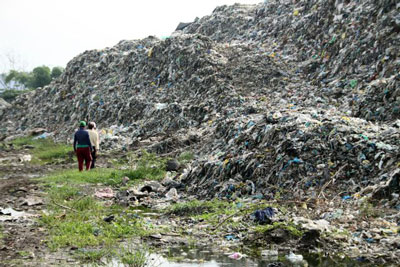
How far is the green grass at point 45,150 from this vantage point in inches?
442

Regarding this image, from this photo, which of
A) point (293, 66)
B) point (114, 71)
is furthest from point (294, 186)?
point (114, 71)

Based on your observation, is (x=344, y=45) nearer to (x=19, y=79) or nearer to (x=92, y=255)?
(x=92, y=255)

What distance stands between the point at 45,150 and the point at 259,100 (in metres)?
6.75

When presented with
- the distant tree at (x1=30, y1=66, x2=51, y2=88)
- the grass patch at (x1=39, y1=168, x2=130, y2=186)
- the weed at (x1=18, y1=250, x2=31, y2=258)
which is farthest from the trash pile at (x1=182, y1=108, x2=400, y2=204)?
the distant tree at (x1=30, y1=66, x2=51, y2=88)

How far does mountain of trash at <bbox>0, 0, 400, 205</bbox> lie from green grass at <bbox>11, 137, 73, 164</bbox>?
2.98 feet

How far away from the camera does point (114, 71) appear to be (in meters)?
16.6

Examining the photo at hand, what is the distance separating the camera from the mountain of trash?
19.1 feet

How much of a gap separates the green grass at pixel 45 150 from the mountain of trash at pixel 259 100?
2.98 ft

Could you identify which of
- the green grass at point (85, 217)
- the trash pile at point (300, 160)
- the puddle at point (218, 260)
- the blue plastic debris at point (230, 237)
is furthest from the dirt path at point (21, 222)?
the trash pile at point (300, 160)

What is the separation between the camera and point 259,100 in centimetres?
1077

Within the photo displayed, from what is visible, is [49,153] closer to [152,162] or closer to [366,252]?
[152,162]

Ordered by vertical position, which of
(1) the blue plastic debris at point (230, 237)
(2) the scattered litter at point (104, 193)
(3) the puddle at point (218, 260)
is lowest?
(2) the scattered litter at point (104, 193)

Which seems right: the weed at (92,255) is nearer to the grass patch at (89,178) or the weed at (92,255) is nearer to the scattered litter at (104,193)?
the scattered litter at (104,193)

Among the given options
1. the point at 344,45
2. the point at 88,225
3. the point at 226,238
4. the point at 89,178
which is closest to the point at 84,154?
the point at 89,178
